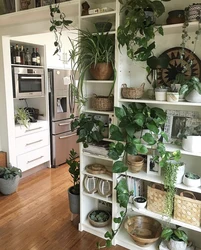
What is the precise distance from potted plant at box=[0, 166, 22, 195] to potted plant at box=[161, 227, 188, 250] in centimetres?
201

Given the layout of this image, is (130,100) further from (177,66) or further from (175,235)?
(175,235)

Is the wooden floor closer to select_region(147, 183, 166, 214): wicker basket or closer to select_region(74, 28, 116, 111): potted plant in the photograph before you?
select_region(147, 183, 166, 214): wicker basket

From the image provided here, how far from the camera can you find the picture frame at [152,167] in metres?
2.06

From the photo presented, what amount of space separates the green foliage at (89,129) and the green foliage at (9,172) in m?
1.48

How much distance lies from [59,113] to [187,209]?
8.70ft

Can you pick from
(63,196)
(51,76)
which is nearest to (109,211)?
(63,196)

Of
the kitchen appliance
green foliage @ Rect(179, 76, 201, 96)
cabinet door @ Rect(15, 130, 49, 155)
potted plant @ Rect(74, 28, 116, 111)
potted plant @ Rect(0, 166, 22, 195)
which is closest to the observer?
green foliage @ Rect(179, 76, 201, 96)

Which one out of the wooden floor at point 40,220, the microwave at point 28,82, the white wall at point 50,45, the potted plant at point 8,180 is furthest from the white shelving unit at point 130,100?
the microwave at point 28,82

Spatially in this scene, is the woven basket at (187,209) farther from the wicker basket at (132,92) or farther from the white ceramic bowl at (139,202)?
the wicker basket at (132,92)

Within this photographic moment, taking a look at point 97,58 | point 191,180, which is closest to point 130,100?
point 97,58

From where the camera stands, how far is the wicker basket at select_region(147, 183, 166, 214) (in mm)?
1974

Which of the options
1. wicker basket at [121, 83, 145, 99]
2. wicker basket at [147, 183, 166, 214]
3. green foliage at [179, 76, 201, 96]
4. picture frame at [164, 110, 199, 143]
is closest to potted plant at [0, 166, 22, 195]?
wicker basket at [147, 183, 166, 214]

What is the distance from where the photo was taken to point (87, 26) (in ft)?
6.98

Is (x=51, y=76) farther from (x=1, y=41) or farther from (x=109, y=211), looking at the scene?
(x=109, y=211)
